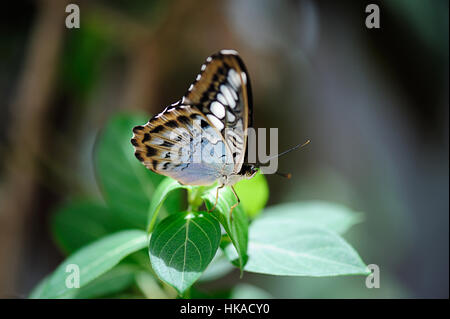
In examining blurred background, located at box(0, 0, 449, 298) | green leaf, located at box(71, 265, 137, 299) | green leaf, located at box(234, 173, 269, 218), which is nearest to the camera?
green leaf, located at box(71, 265, 137, 299)

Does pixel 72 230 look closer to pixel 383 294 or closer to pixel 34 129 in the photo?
pixel 34 129

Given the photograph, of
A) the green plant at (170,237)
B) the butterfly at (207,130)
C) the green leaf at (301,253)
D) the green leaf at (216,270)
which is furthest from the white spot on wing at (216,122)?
the green leaf at (216,270)

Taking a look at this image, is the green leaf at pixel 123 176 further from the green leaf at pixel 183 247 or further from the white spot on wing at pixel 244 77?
the white spot on wing at pixel 244 77

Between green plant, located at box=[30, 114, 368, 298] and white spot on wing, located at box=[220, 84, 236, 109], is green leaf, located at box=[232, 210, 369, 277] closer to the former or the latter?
green plant, located at box=[30, 114, 368, 298]

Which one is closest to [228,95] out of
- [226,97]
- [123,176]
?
[226,97]

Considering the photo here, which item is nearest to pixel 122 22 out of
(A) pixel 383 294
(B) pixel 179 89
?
(B) pixel 179 89

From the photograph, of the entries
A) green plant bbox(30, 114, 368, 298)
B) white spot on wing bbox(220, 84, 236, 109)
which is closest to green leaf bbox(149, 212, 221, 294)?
green plant bbox(30, 114, 368, 298)

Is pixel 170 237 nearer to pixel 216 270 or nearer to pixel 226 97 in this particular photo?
pixel 226 97
